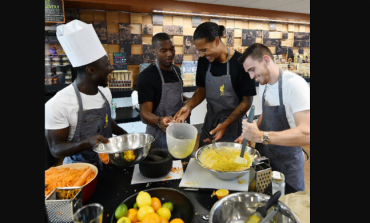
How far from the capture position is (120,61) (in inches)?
200

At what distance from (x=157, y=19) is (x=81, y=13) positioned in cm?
173

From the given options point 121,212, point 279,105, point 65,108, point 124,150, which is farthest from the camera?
point 279,105

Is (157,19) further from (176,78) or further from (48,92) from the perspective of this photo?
(176,78)

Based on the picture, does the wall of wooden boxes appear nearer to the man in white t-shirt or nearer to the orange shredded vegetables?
the man in white t-shirt

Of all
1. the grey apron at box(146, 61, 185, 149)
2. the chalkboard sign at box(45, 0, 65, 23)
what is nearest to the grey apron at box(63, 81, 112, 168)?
the grey apron at box(146, 61, 185, 149)

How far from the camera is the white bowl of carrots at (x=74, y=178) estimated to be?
1206 millimetres

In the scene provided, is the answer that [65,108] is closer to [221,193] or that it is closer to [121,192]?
[121,192]

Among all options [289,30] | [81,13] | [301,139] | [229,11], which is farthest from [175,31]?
[301,139]

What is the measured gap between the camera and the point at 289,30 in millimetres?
7465

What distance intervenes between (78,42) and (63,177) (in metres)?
1.22

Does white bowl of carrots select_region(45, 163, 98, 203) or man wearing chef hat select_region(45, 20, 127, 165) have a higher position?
man wearing chef hat select_region(45, 20, 127, 165)

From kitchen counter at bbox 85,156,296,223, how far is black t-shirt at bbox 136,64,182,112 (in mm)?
905

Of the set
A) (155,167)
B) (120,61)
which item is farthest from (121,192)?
(120,61)

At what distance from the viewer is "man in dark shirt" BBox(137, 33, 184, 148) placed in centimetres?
226
